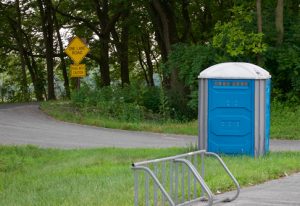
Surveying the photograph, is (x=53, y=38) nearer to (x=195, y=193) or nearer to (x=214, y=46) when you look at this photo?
(x=214, y=46)

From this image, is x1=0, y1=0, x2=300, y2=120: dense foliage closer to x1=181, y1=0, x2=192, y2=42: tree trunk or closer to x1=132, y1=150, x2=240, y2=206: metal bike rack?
x1=181, y1=0, x2=192, y2=42: tree trunk

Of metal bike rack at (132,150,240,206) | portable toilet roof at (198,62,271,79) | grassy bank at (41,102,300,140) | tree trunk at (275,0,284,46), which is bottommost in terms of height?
grassy bank at (41,102,300,140)

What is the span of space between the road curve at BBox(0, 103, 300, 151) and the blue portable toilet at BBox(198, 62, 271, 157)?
10.0 ft

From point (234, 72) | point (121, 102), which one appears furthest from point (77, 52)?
point (234, 72)

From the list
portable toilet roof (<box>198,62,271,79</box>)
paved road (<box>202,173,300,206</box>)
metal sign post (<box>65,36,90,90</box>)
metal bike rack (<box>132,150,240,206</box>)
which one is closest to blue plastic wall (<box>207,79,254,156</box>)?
portable toilet roof (<box>198,62,271,79</box>)

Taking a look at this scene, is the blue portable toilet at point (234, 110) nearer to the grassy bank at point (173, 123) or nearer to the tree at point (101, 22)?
the grassy bank at point (173, 123)

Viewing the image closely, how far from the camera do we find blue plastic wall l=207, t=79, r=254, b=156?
46.7 ft

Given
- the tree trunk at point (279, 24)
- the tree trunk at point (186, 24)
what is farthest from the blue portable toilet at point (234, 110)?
the tree trunk at point (186, 24)

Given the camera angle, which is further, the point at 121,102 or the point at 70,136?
the point at 121,102

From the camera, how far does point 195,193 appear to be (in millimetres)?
9305

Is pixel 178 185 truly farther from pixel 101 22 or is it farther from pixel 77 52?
pixel 101 22

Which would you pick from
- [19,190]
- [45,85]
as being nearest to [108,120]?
[19,190]

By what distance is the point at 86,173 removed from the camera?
12.1 meters

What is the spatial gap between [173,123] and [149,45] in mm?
33105
